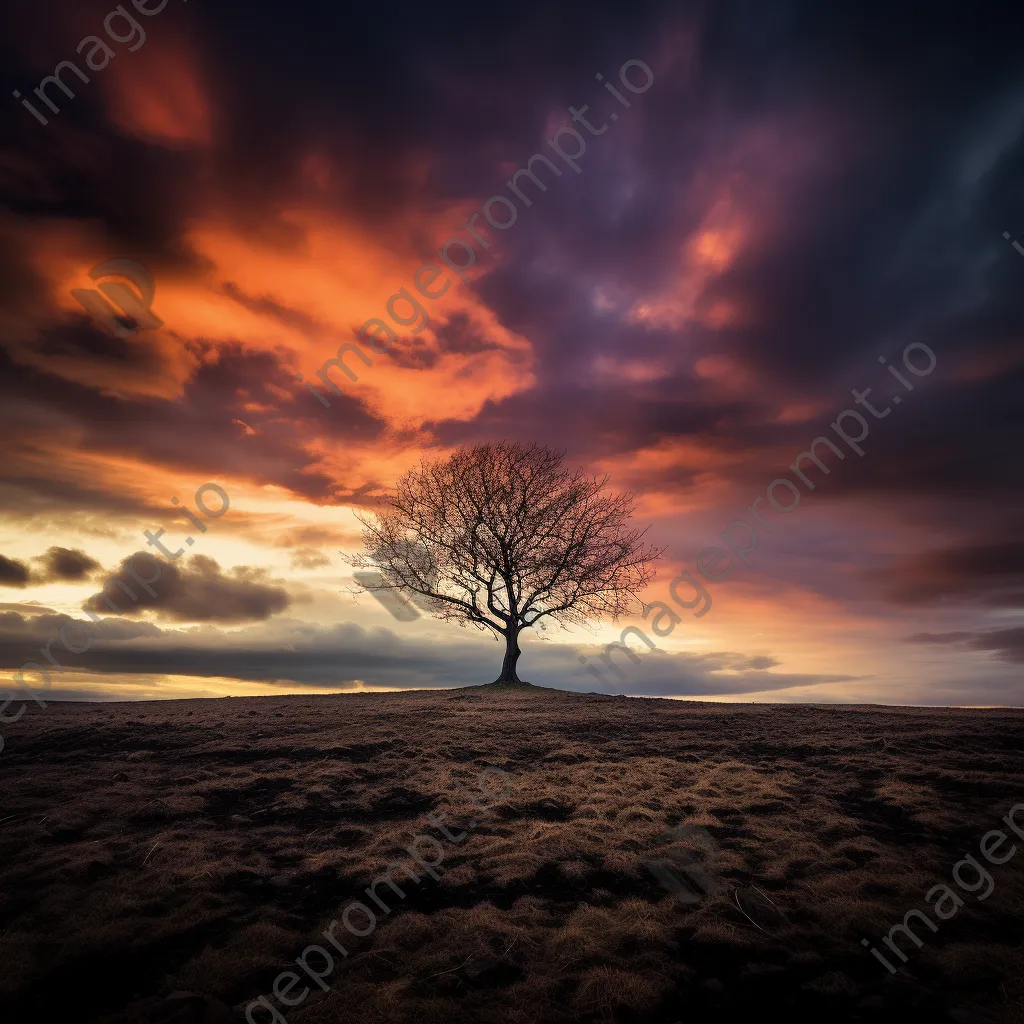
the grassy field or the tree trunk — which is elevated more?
the tree trunk

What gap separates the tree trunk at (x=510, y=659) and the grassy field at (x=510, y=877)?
15.6m

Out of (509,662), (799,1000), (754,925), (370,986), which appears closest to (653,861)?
(754,925)

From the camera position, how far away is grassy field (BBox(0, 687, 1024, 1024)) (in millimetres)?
4887

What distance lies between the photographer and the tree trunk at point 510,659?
27.9 m

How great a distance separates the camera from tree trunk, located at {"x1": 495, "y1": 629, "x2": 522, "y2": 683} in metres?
27.9

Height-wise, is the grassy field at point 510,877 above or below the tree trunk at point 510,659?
below

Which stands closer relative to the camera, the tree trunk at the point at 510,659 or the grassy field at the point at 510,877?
the grassy field at the point at 510,877

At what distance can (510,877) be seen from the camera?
6.70 m

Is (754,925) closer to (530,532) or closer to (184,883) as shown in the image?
(184,883)

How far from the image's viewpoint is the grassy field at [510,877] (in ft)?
16.0

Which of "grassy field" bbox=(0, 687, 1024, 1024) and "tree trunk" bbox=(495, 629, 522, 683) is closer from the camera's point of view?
"grassy field" bbox=(0, 687, 1024, 1024)

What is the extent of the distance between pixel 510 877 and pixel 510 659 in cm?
2178

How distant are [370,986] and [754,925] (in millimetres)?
3342

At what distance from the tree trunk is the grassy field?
51.2 ft
